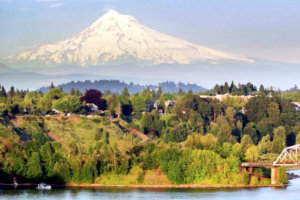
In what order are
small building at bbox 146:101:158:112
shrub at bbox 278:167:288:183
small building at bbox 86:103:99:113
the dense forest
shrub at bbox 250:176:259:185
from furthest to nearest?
small building at bbox 146:101:158:112
small building at bbox 86:103:99:113
shrub at bbox 278:167:288:183
shrub at bbox 250:176:259:185
the dense forest

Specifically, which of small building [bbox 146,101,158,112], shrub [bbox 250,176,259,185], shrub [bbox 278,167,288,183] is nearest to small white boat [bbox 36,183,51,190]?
shrub [bbox 250,176,259,185]

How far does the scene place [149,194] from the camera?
240 ft

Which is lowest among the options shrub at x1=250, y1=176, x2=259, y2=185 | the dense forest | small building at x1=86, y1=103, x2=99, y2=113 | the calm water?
the calm water

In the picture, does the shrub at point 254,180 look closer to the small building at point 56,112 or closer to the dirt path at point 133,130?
the dirt path at point 133,130

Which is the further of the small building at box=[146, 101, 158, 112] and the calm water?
the small building at box=[146, 101, 158, 112]

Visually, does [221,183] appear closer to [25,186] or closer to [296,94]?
[25,186]

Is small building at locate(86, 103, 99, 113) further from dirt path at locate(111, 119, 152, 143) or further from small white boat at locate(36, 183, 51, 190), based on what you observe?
small white boat at locate(36, 183, 51, 190)

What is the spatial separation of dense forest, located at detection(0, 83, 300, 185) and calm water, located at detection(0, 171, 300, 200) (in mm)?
3489

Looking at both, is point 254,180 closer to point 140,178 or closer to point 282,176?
point 282,176

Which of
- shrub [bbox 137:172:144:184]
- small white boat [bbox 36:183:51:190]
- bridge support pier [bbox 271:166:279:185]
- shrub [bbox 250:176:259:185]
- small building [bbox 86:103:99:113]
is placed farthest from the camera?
small building [bbox 86:103:99:113]

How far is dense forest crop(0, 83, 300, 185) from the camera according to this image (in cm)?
7862

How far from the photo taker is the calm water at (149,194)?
2773 inches

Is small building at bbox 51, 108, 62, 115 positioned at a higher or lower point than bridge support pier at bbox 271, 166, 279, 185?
higher

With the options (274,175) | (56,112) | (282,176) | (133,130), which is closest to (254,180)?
(274,175)
